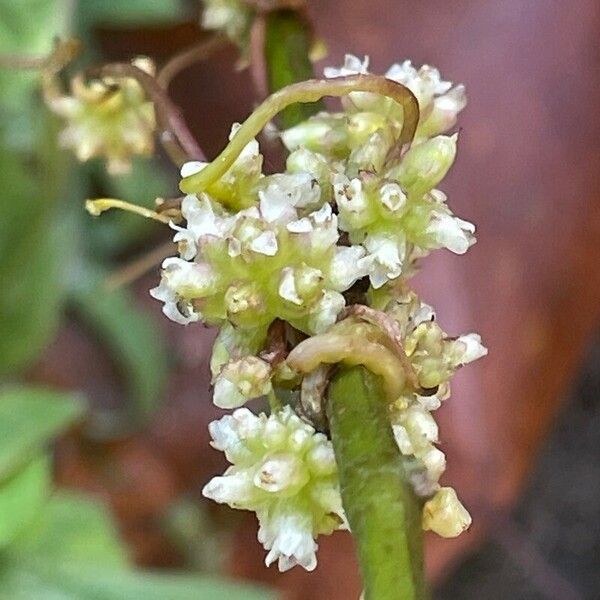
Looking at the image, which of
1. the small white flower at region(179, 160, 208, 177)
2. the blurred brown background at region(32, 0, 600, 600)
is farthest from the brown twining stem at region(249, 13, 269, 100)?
Result: the blurred brown background at region(32, 0, 600, 600)

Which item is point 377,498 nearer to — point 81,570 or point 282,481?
point 282,481

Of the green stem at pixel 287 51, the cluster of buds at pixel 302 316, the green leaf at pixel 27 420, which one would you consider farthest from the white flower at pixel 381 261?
the green leaf at pixel 27 420

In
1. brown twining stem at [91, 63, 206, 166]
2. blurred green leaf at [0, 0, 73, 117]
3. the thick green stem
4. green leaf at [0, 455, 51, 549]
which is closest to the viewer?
the thick green stem

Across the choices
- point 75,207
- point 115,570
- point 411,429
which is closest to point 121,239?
point 75,207

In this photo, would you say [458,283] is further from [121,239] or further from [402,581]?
[402,581]

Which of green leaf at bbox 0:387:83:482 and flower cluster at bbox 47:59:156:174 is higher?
flower cluster at bbox 47:59:156:174

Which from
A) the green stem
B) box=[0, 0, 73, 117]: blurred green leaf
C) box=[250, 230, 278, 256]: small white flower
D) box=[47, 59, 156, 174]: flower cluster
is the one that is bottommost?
box=[0, 0, 73, 117]: blurred green leaf

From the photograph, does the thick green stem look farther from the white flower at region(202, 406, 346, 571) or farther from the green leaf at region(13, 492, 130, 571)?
the green leaf at region(13, 492, 130, 571)
